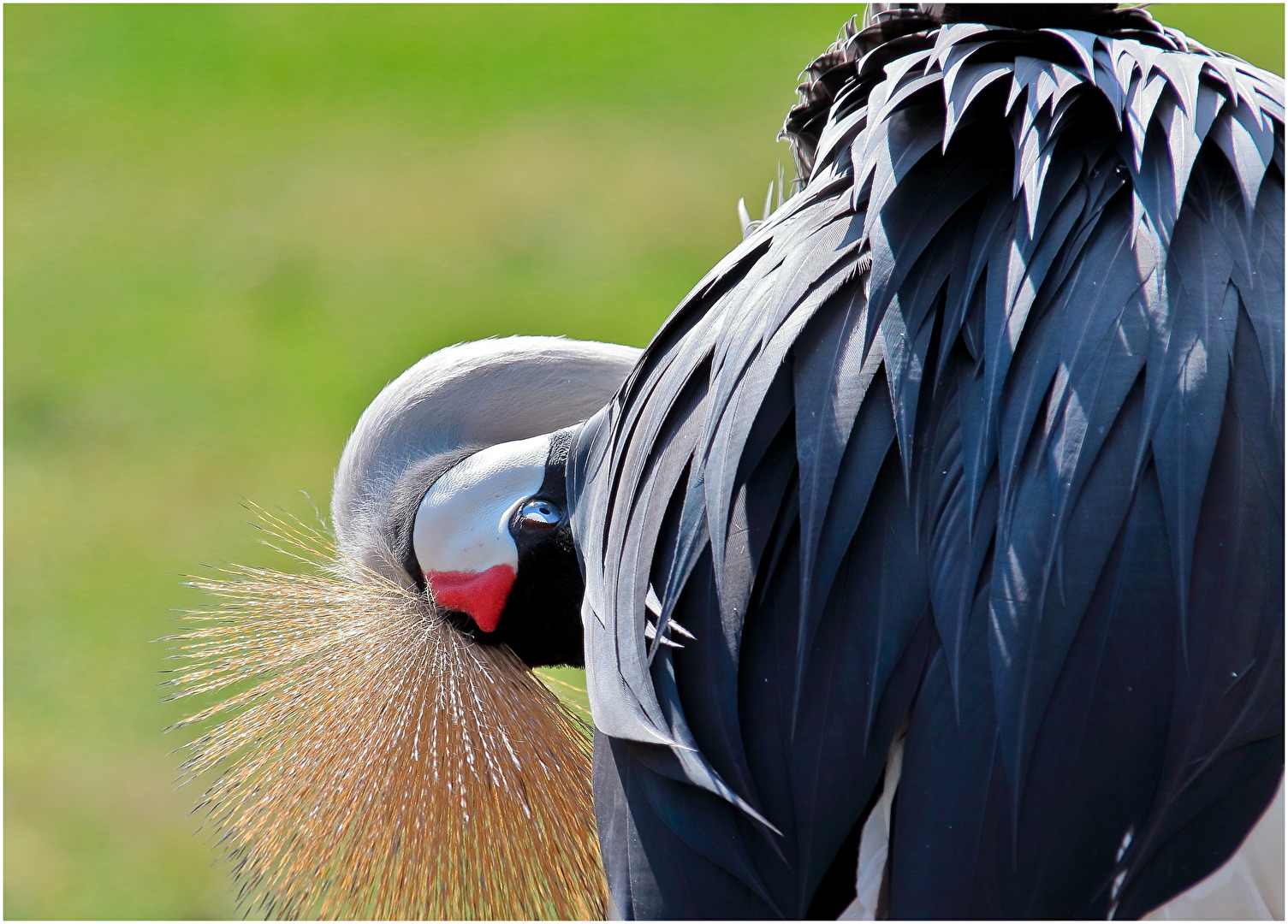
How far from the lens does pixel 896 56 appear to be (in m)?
0.91

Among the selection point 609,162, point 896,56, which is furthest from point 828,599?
point 609,162

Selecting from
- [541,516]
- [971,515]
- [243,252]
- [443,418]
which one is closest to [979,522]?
[971,515]

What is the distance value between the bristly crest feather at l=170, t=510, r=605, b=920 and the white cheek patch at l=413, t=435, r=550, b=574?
5cm

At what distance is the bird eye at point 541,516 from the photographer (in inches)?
39.9

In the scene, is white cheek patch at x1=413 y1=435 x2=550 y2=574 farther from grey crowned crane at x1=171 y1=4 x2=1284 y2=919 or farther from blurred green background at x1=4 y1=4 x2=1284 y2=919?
blurred green background at x1=4 y1=4 x2=1284 y2=919

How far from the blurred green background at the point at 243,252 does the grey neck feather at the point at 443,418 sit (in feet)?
3.61

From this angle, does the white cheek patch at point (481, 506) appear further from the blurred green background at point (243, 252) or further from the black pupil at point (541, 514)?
the blurred green background at point (243, 252)

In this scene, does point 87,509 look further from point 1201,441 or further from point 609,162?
point 1201,441

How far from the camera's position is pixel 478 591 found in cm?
103

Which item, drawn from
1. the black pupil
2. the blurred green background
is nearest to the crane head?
the black pupil

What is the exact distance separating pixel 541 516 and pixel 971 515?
382 millimetres

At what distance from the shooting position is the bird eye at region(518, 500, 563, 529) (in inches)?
39.9

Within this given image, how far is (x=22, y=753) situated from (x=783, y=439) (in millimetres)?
1901

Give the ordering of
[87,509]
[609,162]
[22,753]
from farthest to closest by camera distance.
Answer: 1. [609,162]
2. [87,509]
3. [22,753]
